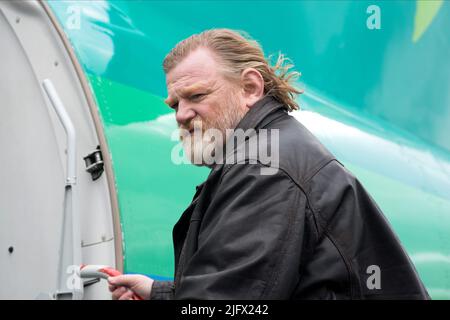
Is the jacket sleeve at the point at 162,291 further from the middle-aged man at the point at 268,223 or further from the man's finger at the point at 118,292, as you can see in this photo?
the man's finger at the point at 118,292

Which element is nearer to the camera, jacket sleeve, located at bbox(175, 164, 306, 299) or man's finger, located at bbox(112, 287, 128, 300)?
jacket sleeve, located at bbox(175, 164, 306, 299)

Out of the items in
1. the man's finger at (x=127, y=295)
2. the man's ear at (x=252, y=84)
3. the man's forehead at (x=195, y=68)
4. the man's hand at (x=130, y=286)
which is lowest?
the man's finger at (x=127, y=295)

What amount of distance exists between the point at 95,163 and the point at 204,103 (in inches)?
36.6

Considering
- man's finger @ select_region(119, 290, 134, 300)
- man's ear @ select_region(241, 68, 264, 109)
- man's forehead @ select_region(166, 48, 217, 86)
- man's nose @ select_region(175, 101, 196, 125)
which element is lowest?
man's finger @ select_region(119, 290, 134, 300)

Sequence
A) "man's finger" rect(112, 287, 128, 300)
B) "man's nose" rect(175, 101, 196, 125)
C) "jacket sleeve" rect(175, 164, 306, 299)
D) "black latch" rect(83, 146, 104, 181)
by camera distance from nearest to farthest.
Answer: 1. "jacket sleeve" rect(175, 164, 306, 299)
2. "man's finger" rect(112, 287, 128, 300)
3. "man's nose" rect(175, 101, 196, 125)
4. "black latch" rect(83, 146, 104, 181)

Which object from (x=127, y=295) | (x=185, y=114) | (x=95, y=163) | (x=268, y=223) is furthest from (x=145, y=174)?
(x=268, y=223)

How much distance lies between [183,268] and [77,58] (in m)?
1.40

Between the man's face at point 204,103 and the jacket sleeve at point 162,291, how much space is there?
0.37 metres

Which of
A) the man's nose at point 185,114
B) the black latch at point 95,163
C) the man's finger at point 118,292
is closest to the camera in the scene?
the man's finger at point 118,292

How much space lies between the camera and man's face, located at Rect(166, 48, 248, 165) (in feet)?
5.19

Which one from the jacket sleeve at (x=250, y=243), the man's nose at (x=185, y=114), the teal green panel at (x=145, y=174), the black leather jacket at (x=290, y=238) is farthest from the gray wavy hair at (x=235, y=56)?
the teal green panel at (x=145, y=174)

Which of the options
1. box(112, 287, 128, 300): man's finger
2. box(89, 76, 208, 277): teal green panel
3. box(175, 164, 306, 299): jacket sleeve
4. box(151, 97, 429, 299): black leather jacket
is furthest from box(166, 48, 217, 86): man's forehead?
box(89, 76, 208, 277): teal green panel

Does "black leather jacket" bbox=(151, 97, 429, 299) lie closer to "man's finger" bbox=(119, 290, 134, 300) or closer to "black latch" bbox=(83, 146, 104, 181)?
"man's finger" bbox=(119, 290, 134, 300)

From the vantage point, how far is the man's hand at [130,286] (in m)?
1.41
